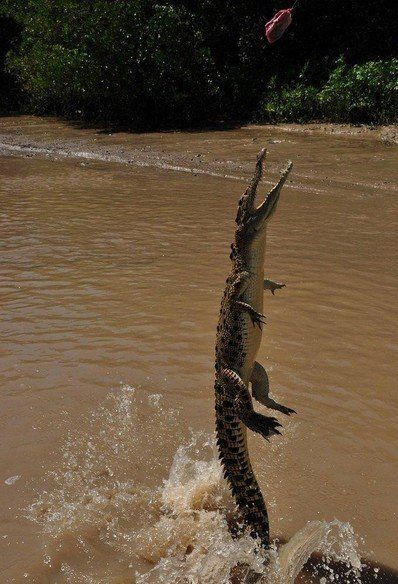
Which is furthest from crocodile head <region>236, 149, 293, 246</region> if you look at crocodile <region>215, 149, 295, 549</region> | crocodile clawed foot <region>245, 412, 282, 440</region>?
crocodile clawed foot <region>245, 412, 282, 440</region>

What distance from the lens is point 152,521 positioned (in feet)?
10.0

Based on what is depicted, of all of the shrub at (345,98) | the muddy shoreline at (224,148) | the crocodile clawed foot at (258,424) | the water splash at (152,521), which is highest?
the shrub at (345,98)

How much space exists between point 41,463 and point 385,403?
221 centimetres

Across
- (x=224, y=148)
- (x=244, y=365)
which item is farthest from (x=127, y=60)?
(x=244, y=365)

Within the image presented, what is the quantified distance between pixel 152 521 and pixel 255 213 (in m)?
1.70

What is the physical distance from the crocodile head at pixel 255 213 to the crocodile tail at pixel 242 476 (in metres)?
0.83

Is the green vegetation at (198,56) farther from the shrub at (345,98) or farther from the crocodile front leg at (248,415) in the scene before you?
the crocodile front leg at (248,415)

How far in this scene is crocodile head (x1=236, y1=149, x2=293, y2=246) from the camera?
2889 mm

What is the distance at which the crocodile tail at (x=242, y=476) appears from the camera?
285cm

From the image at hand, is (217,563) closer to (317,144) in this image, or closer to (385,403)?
(385,403)

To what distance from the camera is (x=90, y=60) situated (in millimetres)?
16578

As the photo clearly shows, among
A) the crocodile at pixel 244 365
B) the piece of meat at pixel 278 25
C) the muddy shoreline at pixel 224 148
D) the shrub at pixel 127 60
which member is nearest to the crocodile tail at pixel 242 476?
the crocodile at pixel 244 365

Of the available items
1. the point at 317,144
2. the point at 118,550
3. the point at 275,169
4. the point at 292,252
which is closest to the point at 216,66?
the point at 317,144

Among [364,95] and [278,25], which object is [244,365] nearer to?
[278,25]
